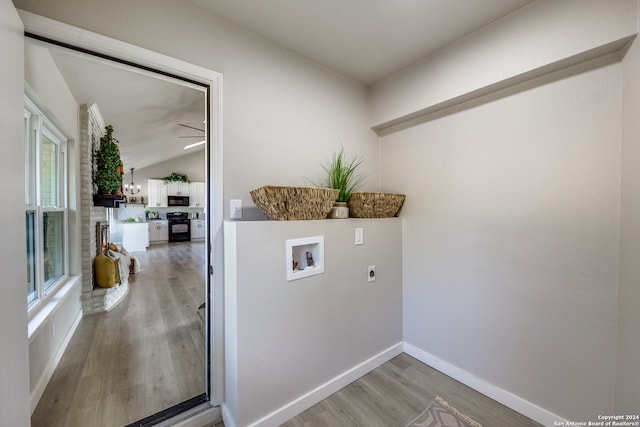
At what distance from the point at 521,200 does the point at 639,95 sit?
0.65 m

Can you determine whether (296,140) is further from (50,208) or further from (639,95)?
(50,208)

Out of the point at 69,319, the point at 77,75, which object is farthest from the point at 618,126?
the point at 69,319

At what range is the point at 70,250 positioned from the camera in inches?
103

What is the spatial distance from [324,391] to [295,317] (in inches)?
23.4

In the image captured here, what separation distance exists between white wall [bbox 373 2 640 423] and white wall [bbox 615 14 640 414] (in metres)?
0.01

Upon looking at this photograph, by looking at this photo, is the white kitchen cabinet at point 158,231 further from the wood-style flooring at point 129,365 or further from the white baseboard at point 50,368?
the white baseboard at point 50,368

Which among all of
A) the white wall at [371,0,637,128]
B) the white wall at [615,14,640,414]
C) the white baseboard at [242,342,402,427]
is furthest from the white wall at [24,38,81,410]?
the white wall at [615,14,640,414]

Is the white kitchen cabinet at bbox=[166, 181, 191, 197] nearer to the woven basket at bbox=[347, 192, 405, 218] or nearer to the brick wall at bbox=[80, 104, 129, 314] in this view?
the brick wall at bbox=[80, 104, 129, 314]

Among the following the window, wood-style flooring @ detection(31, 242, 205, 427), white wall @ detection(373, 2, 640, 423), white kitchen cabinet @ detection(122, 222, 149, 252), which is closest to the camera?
white wall @ detection(373, 2, 640, 423)

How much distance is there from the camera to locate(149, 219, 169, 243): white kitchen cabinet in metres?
8.04

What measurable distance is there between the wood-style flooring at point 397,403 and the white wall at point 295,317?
0.25 ft

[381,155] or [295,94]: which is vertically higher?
[295,94]

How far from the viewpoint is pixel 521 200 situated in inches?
59.4

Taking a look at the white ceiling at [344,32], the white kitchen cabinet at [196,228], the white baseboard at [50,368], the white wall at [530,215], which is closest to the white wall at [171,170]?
the white kitchen cabinet at [196,228]
